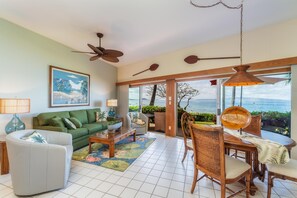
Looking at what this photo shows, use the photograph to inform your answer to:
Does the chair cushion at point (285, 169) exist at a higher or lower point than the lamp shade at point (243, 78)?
lower

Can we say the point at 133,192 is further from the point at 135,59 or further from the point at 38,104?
the point at 135,59

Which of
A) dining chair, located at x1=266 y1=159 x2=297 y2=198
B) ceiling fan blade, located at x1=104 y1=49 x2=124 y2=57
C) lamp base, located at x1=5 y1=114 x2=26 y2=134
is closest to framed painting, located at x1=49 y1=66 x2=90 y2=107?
lamp base, located at x1=5 y1=114 x2=26 y2=134

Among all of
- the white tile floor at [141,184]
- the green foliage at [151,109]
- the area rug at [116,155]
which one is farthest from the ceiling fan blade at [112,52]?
the green foliage at [151,109]

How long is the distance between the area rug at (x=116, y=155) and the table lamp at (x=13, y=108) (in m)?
1.26

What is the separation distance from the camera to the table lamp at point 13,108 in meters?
2.45

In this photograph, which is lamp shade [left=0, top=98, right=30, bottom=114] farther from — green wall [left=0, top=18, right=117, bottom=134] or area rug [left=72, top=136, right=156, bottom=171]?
area rug [left=72, top=136, right=156, bottom=171]

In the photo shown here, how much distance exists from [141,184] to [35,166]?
1.44m

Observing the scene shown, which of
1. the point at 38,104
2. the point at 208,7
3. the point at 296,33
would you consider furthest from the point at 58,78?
the point at 296,33

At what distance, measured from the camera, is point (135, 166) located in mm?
2648

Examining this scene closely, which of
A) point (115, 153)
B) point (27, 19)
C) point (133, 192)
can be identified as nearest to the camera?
point (133, 192)

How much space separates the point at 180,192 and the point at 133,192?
25.8 inches

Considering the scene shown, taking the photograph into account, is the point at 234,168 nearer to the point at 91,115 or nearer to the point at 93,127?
the point at 93,127

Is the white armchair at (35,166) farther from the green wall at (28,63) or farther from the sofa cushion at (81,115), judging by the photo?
the sofa cushion at (81,115)

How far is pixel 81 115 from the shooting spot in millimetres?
4344
